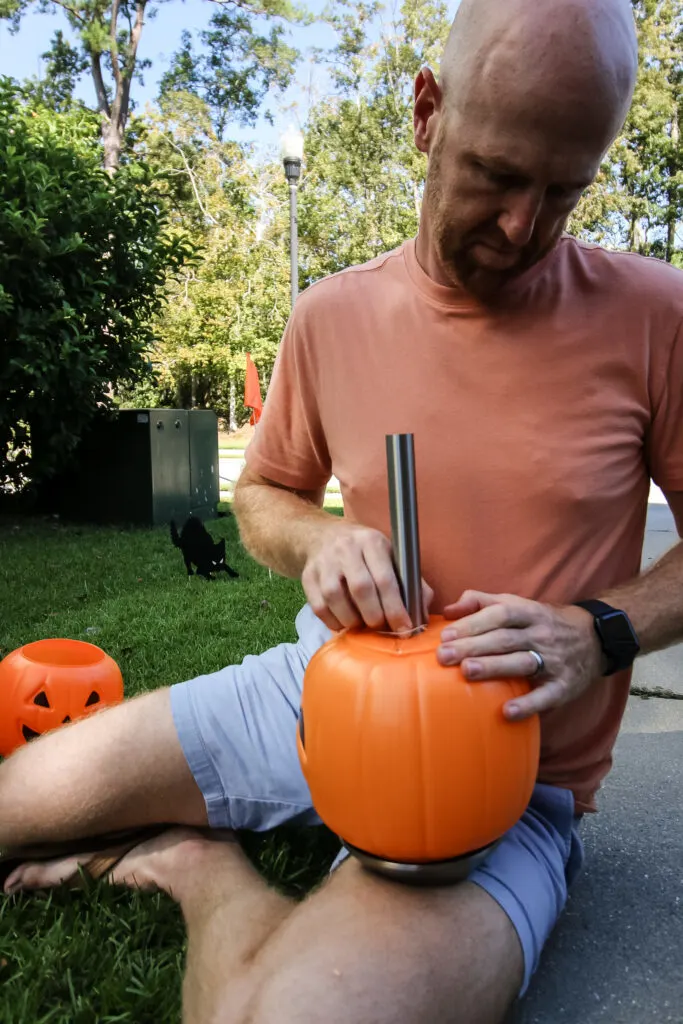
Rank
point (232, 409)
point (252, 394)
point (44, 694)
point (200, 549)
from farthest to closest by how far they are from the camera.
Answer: point (232, 409)
point (252, 394)
point (200, 549)
point (44, 694)

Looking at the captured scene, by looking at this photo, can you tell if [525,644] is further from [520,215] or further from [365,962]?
[520,215]

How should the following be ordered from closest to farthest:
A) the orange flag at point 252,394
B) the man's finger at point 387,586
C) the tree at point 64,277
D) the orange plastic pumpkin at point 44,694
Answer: the man's finger at point 387,586
the orange plastic pumpkin at point 44,694
the tree at point 64,277
the orange flag at point 252,394

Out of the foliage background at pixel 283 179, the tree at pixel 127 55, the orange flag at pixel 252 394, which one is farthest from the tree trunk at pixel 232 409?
the orange flag at pixel 252 394

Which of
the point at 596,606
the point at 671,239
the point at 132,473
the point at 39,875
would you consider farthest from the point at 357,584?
the point at 671,239

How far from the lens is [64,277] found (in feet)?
23.9

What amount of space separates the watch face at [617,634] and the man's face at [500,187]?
0.64 meters

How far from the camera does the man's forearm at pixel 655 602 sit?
1.52m

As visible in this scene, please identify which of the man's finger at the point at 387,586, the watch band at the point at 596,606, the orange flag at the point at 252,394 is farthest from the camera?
the orange flag at the point at 252,394

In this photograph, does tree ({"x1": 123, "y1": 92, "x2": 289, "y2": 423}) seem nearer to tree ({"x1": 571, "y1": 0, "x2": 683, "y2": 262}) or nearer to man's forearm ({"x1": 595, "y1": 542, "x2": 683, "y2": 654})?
tree ({"x1": 571, "y1": 0, "x2": 683, "y2": 262})

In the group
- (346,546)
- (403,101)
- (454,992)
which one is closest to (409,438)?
(346,546)

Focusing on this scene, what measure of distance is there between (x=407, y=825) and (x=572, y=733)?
471 millimetres

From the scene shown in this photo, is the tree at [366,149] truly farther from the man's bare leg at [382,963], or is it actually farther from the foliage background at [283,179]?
the man's bare leg at [382,963]

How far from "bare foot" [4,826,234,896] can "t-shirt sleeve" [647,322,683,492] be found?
1.20 metres

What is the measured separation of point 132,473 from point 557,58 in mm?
7233
